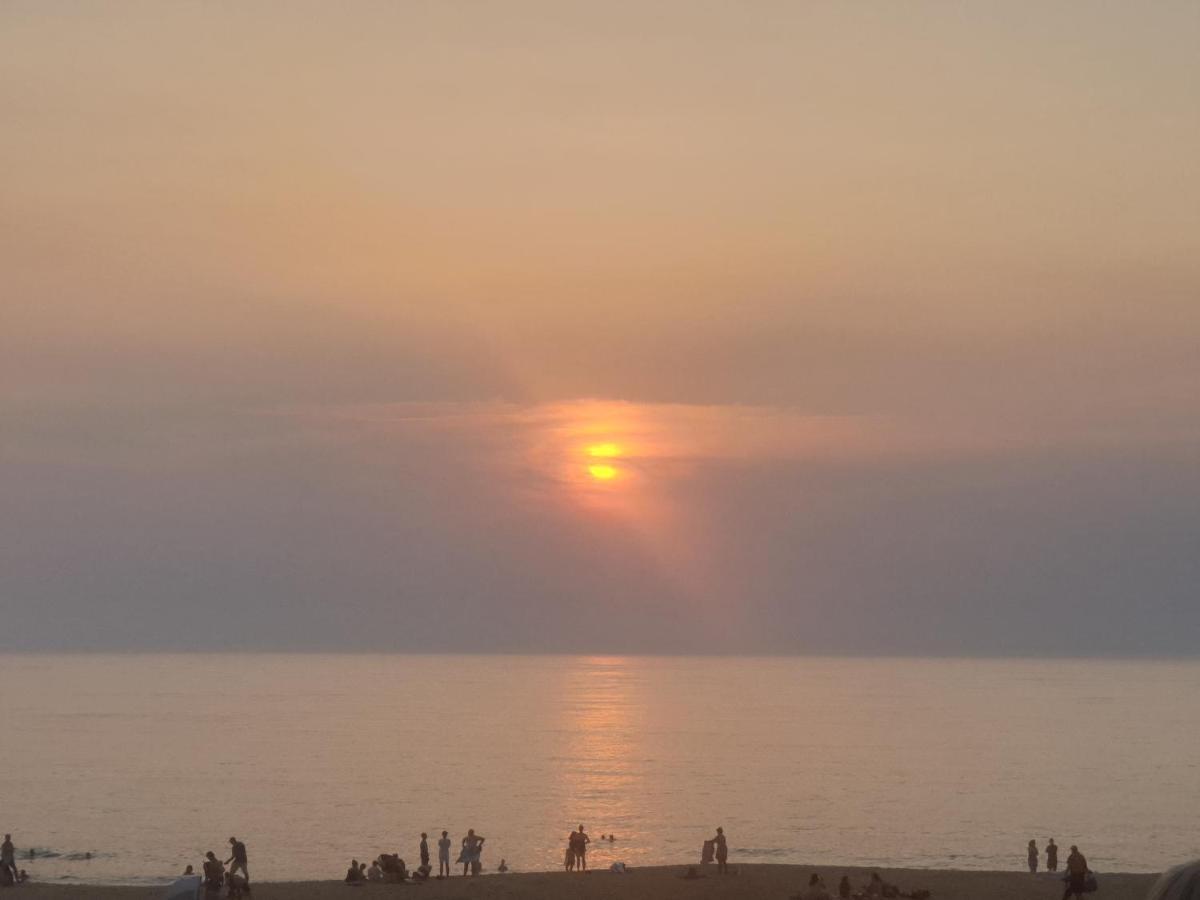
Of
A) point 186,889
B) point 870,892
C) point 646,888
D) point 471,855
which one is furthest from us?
point 471,855

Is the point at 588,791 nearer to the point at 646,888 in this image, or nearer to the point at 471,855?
the point at 471,855

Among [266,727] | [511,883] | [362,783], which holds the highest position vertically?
[266,727]

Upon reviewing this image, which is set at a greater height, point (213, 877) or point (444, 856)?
A: point (444, 856)

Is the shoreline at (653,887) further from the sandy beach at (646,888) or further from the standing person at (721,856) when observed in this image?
the standing person at (721,856)

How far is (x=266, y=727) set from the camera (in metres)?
159

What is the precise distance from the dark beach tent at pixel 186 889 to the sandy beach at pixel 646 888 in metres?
6.95

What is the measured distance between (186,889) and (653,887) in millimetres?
13940

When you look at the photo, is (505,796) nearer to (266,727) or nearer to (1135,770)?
(1135,770)

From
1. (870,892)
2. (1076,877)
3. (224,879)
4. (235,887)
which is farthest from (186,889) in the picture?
(1076,877)

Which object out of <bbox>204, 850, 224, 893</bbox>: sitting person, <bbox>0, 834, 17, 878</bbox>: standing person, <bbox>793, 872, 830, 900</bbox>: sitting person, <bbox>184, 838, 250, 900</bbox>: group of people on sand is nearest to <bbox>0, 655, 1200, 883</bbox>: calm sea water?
<bbox>0, 834, 17, 878</bbox>: standing person

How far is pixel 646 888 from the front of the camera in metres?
41.1

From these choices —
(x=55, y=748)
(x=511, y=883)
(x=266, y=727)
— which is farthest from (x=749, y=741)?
(x=511, y=883)

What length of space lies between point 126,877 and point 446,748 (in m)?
73.2

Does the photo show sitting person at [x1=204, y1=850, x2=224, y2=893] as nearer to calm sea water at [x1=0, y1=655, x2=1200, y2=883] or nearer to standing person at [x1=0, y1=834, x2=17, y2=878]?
standing person at [x1=0, y1=834, x2=17, y2=878]
